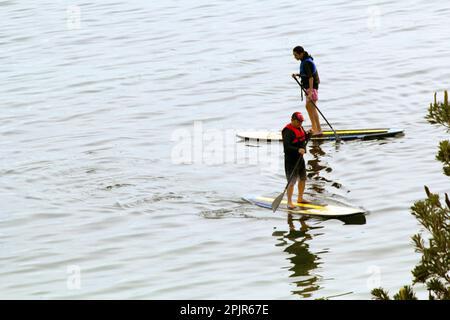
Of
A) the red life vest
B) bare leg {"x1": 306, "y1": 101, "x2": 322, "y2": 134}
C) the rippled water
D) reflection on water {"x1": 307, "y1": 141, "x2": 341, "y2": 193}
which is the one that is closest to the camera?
the rippled water

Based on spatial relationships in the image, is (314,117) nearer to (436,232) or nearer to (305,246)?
(305,246)

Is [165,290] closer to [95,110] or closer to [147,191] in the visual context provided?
[147,191]

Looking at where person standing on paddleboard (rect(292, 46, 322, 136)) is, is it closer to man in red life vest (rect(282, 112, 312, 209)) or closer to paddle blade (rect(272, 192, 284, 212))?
man in red life vest (rect(282, 112, 312, 209))

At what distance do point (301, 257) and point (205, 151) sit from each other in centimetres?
816

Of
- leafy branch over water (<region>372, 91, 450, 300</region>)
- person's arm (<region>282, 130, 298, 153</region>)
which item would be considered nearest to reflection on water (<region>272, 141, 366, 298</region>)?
person's arm (<region>282, 130, 298, 153</region>)

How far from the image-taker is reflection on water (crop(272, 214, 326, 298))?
52.7 feet

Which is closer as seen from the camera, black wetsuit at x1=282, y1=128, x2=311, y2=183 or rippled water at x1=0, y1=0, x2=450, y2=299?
rippled water at x1=0, y1=0, x2=450, y2=299

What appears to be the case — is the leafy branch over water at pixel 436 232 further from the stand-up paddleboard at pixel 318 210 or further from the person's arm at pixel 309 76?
the person's arm at pixel 309 76

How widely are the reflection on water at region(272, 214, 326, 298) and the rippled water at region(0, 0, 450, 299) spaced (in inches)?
1.9

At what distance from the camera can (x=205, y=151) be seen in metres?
25.1

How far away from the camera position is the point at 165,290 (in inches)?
643

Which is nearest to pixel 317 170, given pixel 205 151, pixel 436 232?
pixel 205 151
